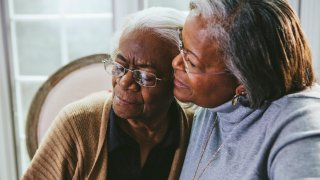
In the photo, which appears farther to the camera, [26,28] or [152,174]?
[26,28]

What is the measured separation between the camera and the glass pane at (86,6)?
2158mm

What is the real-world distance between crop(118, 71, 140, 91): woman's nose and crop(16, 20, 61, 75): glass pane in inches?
50.5

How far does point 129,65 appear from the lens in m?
1.07

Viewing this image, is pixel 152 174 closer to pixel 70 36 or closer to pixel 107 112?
pixel 107 112

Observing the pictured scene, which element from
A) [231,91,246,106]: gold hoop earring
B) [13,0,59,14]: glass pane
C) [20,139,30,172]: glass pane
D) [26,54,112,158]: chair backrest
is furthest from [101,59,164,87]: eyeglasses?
[20,139,30,172]: glass pane

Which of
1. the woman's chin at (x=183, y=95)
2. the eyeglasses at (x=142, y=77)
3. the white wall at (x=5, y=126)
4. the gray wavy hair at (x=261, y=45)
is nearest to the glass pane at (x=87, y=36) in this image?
the white wall at (x=5, y=126)

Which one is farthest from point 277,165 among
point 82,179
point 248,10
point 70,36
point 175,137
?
point 70,36

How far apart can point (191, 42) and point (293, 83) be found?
26cm

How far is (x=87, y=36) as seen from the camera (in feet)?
7.32

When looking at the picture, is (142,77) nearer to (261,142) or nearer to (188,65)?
(188,65)

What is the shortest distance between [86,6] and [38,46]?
394 millimetres

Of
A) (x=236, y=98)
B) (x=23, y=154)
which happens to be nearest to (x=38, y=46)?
(x=23, y=154)

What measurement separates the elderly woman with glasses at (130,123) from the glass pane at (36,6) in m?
1.14

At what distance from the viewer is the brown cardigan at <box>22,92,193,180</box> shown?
43.9 inches
